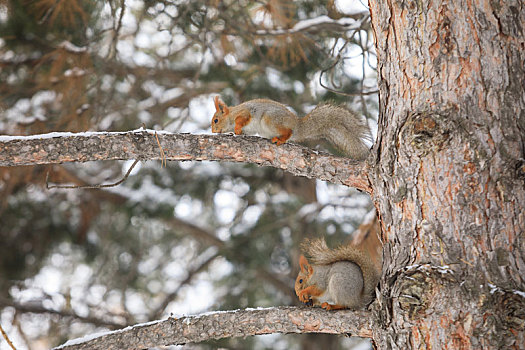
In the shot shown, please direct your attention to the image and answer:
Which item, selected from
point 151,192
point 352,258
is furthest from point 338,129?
point 151,192

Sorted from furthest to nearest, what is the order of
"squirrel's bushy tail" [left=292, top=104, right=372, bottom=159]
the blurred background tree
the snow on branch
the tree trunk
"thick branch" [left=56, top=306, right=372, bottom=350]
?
the blurred background tree → the snow on branch → "squirrel's bushy tail" [left=292, top=104, right=372, bottom=159] → "thick branch" [left=56, top=306, right=372, bottom=350] → the tree trunk

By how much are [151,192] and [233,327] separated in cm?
316

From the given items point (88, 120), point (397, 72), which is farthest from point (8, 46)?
point (397, 72)

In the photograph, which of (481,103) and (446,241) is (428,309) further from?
(481,103)

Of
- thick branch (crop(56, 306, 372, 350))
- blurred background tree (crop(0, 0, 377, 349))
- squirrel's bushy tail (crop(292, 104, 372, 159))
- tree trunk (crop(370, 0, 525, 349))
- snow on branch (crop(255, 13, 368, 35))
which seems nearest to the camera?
tree trunk (crop(370, 0, 525, 349))

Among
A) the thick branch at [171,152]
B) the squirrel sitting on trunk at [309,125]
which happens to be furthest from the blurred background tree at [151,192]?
the thick branch at [171,152]

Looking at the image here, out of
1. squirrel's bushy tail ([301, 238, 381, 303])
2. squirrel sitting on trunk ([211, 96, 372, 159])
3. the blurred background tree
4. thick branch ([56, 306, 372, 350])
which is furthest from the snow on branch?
thick branch ([56, 306, 372, 350])

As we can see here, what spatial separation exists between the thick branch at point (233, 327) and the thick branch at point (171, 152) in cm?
39

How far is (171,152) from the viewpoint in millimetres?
1698

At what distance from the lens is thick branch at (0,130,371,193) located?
165cm

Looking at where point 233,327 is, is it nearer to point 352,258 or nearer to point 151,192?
point 352,258

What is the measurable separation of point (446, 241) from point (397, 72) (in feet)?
1.54

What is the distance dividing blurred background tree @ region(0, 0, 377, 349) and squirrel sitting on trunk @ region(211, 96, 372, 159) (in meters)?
1.03

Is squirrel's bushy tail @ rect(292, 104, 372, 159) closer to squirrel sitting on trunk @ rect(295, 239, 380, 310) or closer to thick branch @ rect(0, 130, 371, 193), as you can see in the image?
thick branch @ rect(0, 130, 371, 193)
